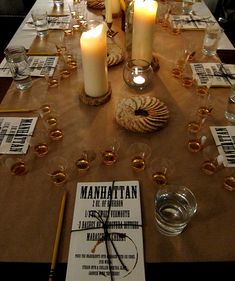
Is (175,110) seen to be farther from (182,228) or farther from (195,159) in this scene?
(182,228)

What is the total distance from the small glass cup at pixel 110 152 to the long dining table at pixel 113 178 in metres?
0.01

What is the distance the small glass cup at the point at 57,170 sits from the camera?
68 cm

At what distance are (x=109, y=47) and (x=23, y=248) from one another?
0.86m

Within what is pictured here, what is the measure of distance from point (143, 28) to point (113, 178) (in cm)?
56

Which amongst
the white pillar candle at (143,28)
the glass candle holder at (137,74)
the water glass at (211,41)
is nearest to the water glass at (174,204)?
the glass candle holder at (137,74)

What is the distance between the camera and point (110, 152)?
29.5 inches

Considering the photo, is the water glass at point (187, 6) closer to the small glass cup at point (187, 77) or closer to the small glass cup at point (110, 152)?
the small glass cup at point (187, 77)

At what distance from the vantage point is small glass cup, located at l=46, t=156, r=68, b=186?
68 centimetres

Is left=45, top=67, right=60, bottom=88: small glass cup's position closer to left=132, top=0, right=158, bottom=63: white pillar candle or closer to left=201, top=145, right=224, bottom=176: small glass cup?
left=132, top=0, right=158, bottom=63: white pillar candle

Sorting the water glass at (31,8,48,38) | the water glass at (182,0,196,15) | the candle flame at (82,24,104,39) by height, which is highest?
the water glass at (182,0,196,15)

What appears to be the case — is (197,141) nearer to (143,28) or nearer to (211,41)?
(143,28)

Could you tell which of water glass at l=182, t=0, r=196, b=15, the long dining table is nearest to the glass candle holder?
the long dining table

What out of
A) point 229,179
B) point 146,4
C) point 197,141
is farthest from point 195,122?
point 146,4

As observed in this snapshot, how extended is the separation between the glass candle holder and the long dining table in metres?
0.02
